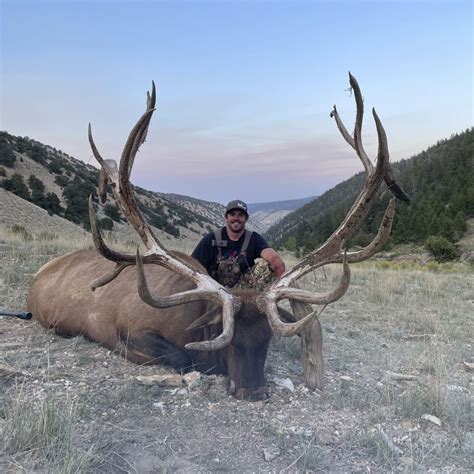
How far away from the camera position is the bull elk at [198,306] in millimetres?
3473

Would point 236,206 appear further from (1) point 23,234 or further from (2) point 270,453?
(1) point 23,234

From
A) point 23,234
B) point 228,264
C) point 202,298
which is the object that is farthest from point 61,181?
point 202,298

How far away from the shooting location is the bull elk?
3.47 meters

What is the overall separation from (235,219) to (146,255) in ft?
4.60

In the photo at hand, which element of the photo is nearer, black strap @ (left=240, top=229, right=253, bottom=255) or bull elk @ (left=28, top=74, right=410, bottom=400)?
bull elk @ (left=28, top=74, right=410, bottom=400)

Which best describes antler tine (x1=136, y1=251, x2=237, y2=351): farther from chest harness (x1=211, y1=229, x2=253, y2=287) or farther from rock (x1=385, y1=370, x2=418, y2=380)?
rock (x1=385, y1=370, x2=418, y2=380)

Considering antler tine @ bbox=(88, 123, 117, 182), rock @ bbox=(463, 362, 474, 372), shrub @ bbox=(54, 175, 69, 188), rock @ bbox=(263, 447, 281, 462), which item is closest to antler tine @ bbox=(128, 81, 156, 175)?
antler tine @ bbox=(88, 123, 117, 182)

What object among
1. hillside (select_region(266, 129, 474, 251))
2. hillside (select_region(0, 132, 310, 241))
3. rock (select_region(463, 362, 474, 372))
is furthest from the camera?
hillside (select_region(266, 129, 474, 251))

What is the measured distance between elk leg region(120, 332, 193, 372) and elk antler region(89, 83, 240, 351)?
57 cm

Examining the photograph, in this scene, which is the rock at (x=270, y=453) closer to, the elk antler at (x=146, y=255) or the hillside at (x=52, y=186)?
the elk antler at (x=146, y=255)

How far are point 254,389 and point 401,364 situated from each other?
→ 1.76m

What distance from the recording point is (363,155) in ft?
12.7

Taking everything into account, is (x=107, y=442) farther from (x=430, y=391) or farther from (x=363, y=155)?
(x=363, y=155)

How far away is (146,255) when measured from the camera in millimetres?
4031
